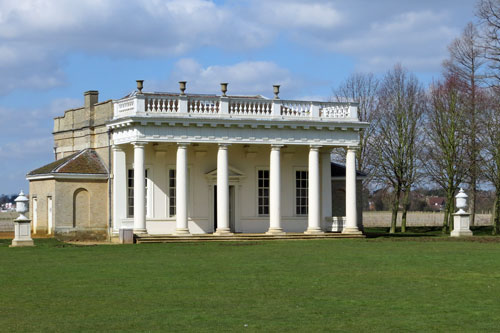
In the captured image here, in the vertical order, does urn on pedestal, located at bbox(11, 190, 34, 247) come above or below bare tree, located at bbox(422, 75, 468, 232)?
below

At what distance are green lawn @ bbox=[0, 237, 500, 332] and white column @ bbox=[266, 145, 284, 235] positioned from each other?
33.7 feet

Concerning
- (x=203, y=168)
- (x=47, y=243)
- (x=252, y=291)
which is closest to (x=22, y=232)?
(x=47, y=243)

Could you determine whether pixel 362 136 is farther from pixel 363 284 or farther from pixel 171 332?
pixel 171 332

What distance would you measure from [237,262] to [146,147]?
16.5 meters

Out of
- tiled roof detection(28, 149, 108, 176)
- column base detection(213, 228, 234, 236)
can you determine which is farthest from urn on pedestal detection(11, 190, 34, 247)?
column base detection(213, 228, 234, 236)

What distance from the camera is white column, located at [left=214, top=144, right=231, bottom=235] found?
128ft

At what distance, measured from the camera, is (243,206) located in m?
42.2

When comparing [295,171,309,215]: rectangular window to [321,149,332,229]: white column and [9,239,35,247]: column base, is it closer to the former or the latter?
[321,149,332,229]: white column

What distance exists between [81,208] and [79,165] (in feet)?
6.51

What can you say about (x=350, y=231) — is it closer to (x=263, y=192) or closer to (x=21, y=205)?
(x=263, y=192)

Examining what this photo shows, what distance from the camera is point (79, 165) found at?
41.8m

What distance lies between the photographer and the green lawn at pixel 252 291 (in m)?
14.0

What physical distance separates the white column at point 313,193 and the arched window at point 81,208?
988cm

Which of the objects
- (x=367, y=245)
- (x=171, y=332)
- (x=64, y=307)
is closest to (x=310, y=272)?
(x=64, y=307)
